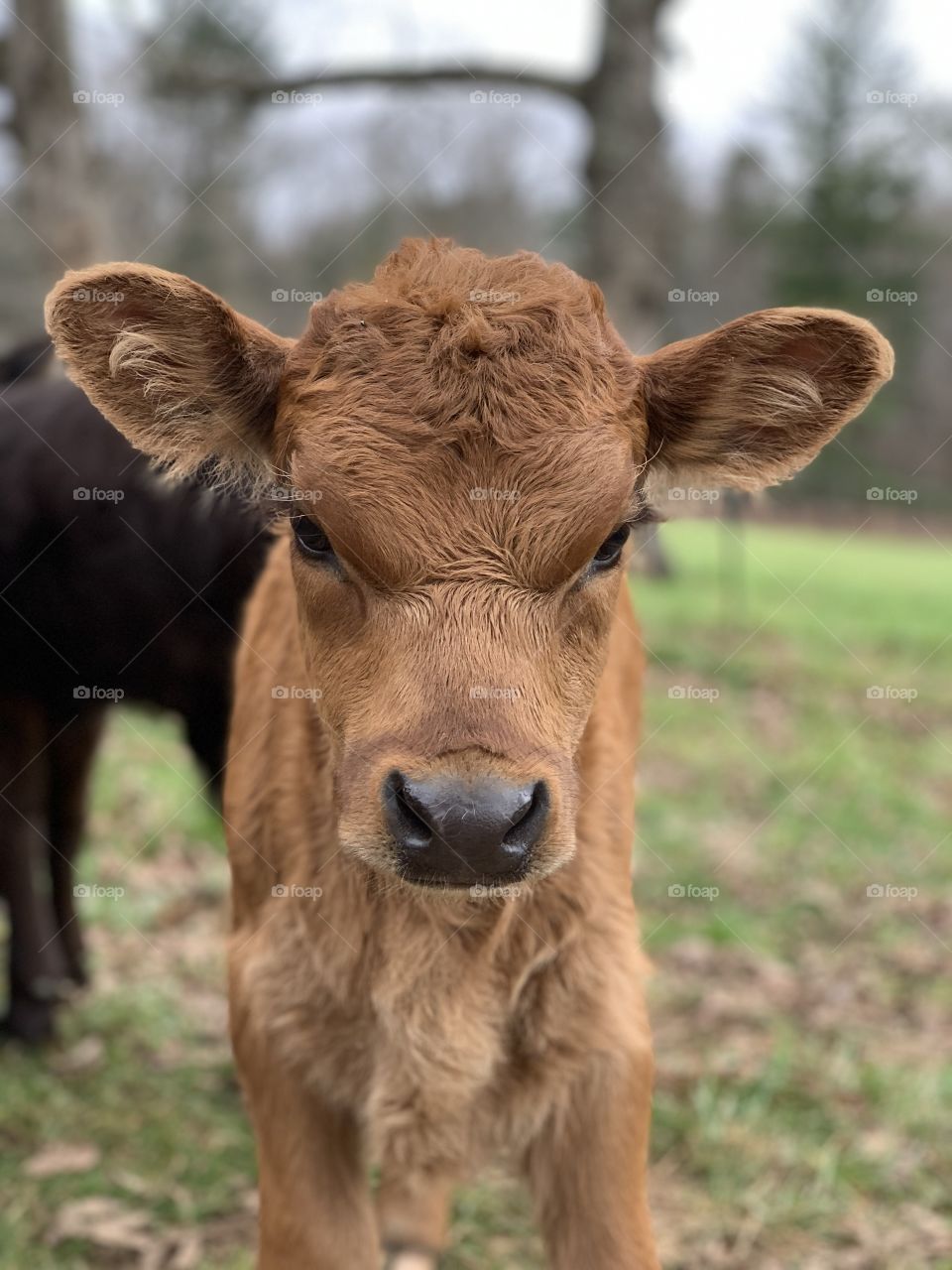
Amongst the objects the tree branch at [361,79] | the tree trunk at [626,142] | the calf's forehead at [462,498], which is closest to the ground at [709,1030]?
the calf's forehead at [462,498]

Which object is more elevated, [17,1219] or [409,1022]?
[409,1022]

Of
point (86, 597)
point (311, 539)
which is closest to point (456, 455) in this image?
point (311, 539)

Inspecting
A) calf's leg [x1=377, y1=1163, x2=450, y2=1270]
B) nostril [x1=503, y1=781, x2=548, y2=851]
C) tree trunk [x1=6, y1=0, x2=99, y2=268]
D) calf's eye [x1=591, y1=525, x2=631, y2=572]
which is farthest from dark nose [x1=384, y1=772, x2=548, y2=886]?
tree trunk [x1=6, y1=0, x2=99, y2=268]

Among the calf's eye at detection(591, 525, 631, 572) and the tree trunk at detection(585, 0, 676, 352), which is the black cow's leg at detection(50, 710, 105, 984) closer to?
the calf's eye at detection(591, 525, 631, 572)

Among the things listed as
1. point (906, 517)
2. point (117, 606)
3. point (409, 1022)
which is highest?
point (906, 517)

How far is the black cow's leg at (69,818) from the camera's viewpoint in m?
4.95

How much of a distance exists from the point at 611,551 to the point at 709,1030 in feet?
8.92

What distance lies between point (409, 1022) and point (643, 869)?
3.63m

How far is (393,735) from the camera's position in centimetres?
221

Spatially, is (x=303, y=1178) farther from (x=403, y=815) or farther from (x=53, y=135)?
(x=53, y=135)

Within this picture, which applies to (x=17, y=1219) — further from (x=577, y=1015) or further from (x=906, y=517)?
(x=906, y=517)

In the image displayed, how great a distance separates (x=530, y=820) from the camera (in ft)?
7.00

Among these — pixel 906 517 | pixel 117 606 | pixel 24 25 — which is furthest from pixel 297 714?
pixel 906 517

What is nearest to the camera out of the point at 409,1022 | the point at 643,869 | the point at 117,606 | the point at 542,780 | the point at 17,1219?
the point at 542,780
